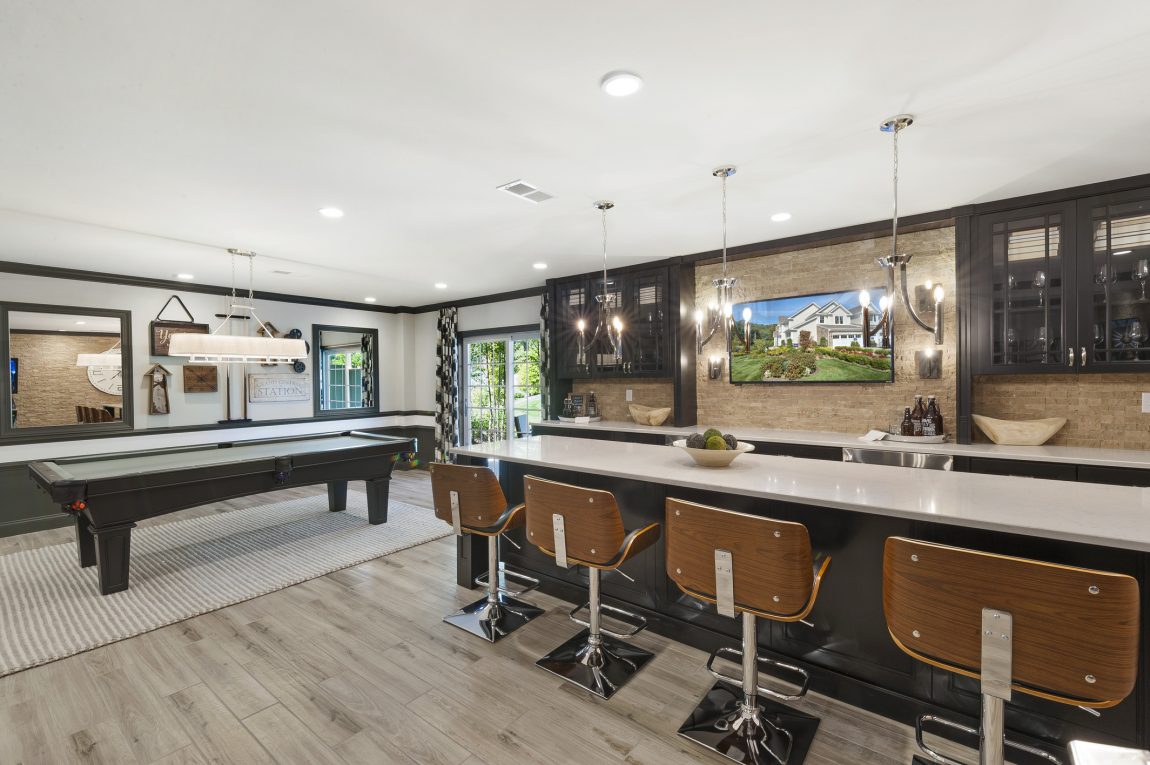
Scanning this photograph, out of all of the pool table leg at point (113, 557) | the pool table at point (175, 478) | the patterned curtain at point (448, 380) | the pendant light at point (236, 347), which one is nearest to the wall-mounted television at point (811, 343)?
the pool table at point (175, 478)

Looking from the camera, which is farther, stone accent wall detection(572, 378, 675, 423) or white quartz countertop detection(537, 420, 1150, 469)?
stone accent wall detection(572, 378, 675, 423)

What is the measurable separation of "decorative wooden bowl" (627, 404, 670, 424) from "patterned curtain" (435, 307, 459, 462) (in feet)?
9.99

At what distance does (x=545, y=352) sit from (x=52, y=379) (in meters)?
5.07

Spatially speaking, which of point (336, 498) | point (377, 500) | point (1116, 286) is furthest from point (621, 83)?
point (336, 498)

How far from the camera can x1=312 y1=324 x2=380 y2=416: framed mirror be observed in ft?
23.9

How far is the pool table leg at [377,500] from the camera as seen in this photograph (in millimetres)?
4977

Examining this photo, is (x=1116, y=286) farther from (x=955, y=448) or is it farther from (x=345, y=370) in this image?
(x=345, y=370)

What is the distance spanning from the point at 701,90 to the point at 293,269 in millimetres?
4848

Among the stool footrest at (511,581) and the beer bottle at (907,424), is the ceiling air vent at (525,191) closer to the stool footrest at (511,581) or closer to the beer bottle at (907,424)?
the stool footrest at (511,581)

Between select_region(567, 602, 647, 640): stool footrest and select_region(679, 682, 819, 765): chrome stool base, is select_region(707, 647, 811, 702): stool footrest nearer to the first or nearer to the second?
select_region(679, 682, 819, 765): chrome stool base

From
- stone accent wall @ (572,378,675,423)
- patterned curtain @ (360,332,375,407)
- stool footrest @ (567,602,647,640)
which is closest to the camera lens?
stool footrest @ (567,602,647,640)

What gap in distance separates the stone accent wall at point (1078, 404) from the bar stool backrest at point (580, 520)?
3207mm

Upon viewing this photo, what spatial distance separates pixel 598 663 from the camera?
2.52m

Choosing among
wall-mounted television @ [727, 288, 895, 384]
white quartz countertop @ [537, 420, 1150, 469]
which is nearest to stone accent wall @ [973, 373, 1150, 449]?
white quartz countertop @ [537, 420, 1150, 469]
